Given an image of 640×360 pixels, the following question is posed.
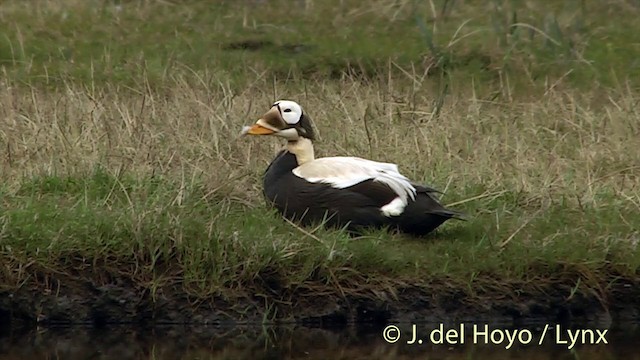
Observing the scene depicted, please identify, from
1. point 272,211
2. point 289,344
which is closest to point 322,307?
point 289,344

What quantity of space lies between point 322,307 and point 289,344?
410 millimetres

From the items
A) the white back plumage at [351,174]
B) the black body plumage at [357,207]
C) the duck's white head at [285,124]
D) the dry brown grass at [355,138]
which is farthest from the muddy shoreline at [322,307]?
the duck's white head at [285,124]

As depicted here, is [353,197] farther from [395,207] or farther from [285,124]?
[285,124]

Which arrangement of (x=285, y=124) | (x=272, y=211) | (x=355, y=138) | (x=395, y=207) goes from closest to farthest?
1. (x=395, y=207)
2. (x=272, y=211)
3. (x=285, y=124)
4. (x=355, y=138)

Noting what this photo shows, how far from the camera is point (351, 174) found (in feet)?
29.1

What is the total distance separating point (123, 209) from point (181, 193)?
1.25ft

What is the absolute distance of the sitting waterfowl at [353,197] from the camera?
8.76 m

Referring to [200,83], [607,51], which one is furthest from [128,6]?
A: [607,51]

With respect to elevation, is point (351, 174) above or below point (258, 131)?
below

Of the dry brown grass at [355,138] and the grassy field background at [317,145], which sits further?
the dry brown grass at [355,138]

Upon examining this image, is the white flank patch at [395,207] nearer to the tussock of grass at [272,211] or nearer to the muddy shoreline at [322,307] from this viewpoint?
the tussock of grass at [272,211]

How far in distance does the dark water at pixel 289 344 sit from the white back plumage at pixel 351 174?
831 mm

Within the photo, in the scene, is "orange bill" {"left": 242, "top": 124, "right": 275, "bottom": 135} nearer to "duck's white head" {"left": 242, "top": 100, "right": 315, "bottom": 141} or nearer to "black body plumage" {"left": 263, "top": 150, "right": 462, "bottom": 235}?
"duck's white head" {"left": 242, "top": 100, "right": 315, "bottom": 141}

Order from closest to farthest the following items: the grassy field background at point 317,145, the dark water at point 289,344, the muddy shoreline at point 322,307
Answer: the dark water at point 289,344
the muddy shoreline at point 322,307
the grassy field background at point 317,145
